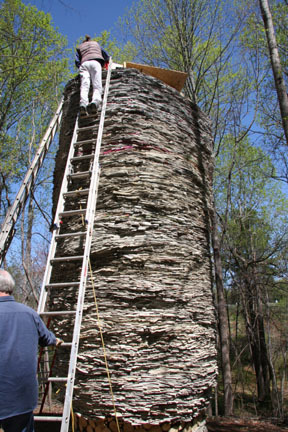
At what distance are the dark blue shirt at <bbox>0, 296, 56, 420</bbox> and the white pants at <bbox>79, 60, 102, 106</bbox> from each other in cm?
336

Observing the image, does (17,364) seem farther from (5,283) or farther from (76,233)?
(76,233)

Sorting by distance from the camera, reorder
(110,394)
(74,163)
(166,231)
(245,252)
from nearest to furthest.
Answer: (110,394) → (166,231) → (74,163) → (245,252)

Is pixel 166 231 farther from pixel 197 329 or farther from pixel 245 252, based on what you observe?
pixel 245 252

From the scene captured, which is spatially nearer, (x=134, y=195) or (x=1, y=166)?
(x=134, y=195)

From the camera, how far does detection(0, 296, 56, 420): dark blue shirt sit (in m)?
2.11

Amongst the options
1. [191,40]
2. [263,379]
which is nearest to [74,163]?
[191,40]

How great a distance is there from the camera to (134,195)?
4.07m

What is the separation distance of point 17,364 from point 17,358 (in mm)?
39

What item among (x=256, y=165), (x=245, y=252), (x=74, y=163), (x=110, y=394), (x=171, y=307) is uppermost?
(x=256, y=165)

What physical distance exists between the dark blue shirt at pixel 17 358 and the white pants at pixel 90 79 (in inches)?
132

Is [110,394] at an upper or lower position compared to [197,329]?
lower

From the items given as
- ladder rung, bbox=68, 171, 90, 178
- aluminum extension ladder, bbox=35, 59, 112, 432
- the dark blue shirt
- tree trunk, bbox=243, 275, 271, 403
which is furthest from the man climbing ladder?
tree trunk, bbox=243, 275, 271, 403

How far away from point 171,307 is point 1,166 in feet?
41.9

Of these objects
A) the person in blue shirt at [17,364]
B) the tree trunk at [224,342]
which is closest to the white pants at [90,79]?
the person in blue shirt at [17,364]
